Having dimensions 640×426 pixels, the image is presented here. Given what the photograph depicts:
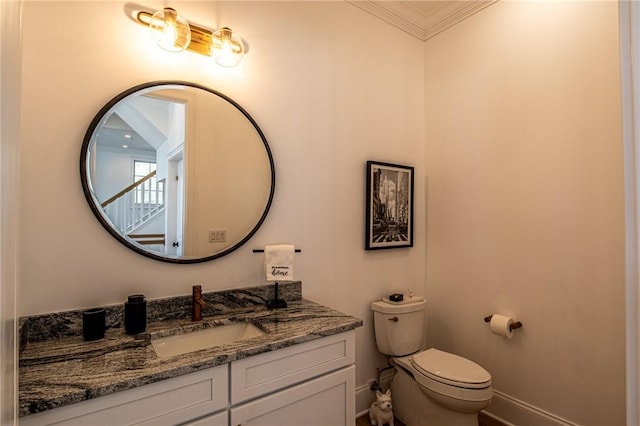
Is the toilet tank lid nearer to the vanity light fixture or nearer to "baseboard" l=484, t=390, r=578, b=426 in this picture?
"baseboard" l=484, t=390, r=578, b=426

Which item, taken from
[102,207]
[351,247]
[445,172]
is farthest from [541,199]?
[102,207]

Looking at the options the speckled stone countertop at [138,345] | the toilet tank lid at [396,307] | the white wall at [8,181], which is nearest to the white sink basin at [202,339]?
the speckled stone countertop at [138,345]

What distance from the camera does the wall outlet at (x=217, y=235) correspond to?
1.61 metres

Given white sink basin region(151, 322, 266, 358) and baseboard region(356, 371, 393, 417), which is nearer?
white sink basin region(151, 322, 266, 358)

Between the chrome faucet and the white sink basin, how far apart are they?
8 centimetres

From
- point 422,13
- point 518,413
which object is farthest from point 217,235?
point 422,13

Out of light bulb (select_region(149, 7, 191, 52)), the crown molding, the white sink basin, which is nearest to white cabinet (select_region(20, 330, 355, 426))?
the white sink basin

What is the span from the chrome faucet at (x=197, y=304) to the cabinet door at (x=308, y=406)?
0.48 m

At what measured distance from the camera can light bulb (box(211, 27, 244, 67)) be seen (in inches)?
62.2

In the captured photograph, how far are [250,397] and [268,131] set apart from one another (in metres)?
1.30

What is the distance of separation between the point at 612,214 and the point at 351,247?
139 centimetres

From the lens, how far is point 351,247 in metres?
2.12

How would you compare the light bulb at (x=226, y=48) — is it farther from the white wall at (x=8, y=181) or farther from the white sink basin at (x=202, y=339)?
the white sink basin at (x=202, y=339)

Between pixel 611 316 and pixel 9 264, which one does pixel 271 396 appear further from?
pixel 611 316
